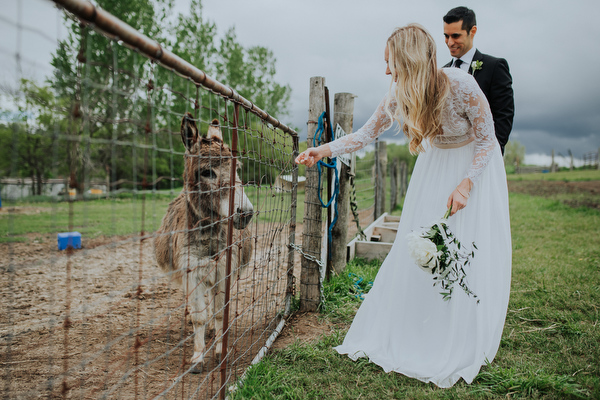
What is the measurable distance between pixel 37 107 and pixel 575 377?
3.13 metres

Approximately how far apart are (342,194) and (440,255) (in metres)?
2.14

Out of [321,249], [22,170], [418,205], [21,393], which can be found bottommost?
[21,393]

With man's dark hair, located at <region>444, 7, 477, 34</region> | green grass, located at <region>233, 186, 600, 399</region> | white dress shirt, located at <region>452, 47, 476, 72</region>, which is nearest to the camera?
green grass, located at <region>233, 186, 600, 399</region>

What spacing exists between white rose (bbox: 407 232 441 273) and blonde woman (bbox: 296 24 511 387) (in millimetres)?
375

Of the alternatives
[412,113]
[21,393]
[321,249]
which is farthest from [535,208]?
[21,393]

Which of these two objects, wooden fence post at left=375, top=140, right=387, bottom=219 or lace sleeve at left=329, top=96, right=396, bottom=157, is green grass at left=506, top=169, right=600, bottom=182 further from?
lace sleeve at left=329, top=96, right=396, bottom=157

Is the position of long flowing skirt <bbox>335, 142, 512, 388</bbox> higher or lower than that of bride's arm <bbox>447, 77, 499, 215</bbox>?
lower

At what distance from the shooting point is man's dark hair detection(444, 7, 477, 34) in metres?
2.77

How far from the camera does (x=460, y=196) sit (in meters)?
2.24

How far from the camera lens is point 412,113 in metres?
2.18

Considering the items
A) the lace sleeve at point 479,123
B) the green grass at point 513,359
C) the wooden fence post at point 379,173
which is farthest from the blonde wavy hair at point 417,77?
the wooden fence post at point 379,173

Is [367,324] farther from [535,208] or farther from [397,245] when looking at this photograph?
[535,208]

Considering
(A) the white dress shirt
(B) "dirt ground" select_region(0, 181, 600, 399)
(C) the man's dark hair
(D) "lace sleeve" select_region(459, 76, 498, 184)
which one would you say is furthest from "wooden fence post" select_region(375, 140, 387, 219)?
(D) "lace sleeve" select_region(459, 76, 498, 184)

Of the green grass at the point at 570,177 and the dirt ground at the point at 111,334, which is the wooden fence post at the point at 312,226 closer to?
the dirt ground at the point at 111,334
